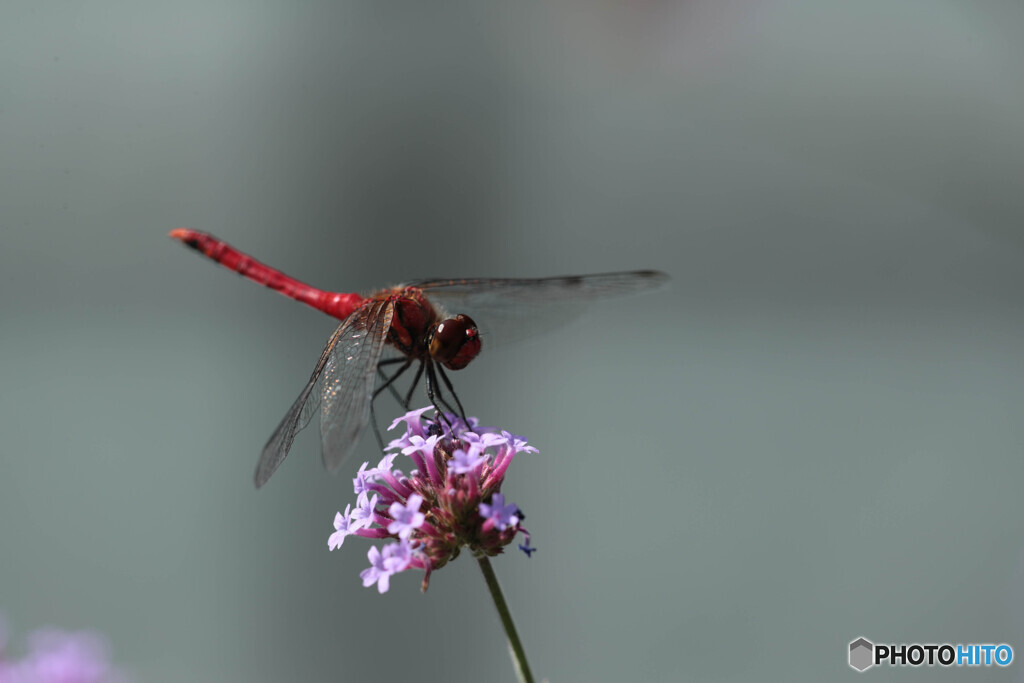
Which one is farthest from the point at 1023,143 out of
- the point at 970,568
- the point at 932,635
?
the point at 932,635

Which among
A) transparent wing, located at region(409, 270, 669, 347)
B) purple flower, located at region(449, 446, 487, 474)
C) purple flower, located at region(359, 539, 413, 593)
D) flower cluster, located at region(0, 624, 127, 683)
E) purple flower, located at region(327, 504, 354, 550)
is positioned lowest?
flower cluster, located at region(0, 624, 127, 683)

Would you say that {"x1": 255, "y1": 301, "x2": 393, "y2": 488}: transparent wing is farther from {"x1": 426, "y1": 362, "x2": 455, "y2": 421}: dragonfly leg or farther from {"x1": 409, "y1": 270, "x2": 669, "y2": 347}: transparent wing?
{"x1": 409, "y1": 270, "x2": 669, "y2": 347}: transparent wing

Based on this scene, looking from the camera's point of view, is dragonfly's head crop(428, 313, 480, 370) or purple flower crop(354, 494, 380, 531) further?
dragonfly's head crop(428, 313, 480, 370)

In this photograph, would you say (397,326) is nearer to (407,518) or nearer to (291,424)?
(291,424)

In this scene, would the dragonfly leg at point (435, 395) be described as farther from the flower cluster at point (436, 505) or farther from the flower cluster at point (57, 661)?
the flower cluster at point (57, 661)

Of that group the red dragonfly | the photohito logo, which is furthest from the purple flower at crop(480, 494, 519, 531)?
the photohito logo

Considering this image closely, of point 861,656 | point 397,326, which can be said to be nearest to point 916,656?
point 861,656

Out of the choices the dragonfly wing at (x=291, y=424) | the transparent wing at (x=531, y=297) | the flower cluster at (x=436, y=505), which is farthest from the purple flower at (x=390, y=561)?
the transparent wing at (x=531, y=297)
